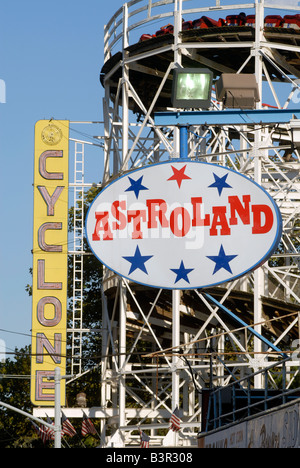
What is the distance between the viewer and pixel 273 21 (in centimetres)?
4359

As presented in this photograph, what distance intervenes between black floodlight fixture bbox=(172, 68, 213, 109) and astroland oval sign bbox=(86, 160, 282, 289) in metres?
2.75

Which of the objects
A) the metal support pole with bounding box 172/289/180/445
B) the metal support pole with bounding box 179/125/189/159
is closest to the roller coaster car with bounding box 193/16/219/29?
the metal support pole with bounding box 172/289/180/445

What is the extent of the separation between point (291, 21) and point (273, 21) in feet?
2.34

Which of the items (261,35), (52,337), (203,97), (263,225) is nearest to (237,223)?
(263,225)

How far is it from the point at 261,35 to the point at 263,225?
1932cm

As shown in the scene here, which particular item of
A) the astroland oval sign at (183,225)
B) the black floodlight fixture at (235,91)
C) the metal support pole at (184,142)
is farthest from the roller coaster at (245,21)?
the astroland oval sign at (183,225)

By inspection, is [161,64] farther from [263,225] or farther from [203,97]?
[263,225]

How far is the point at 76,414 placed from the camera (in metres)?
47.0

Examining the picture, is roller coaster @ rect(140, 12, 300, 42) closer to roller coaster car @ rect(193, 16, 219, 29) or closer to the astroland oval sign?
roller coaster car @ rect(193, 16, 219, 29)

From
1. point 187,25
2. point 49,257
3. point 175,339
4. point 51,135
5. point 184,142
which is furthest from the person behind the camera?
point 51,135

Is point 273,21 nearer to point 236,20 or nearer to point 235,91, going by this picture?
point 236,20

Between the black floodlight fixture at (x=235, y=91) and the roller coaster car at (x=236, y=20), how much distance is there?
34.8 ft

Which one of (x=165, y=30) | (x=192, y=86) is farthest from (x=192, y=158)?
(x=192, y=86)

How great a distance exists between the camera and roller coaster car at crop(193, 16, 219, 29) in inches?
1719
